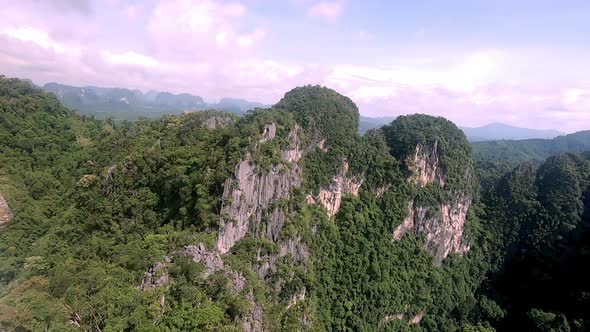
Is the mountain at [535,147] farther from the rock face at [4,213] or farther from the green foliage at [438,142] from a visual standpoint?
the rock face at [4,213]

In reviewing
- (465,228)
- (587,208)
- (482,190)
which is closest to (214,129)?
(465,228)

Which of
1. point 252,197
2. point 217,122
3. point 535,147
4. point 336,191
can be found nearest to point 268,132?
point 252,197

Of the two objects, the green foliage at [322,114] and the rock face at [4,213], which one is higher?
the green foliage at [322,114]

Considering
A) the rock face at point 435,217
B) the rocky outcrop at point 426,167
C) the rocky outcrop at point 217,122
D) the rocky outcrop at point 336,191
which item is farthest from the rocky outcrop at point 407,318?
the rocky outcrop at point 217,122

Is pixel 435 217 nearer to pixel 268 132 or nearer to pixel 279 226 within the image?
pixel 279 226

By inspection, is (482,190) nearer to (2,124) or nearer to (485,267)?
(485,267)

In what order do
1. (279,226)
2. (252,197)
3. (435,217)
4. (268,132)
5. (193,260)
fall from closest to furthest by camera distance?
(193,260), (252,197), (279,226), (268,132), (435,217)
